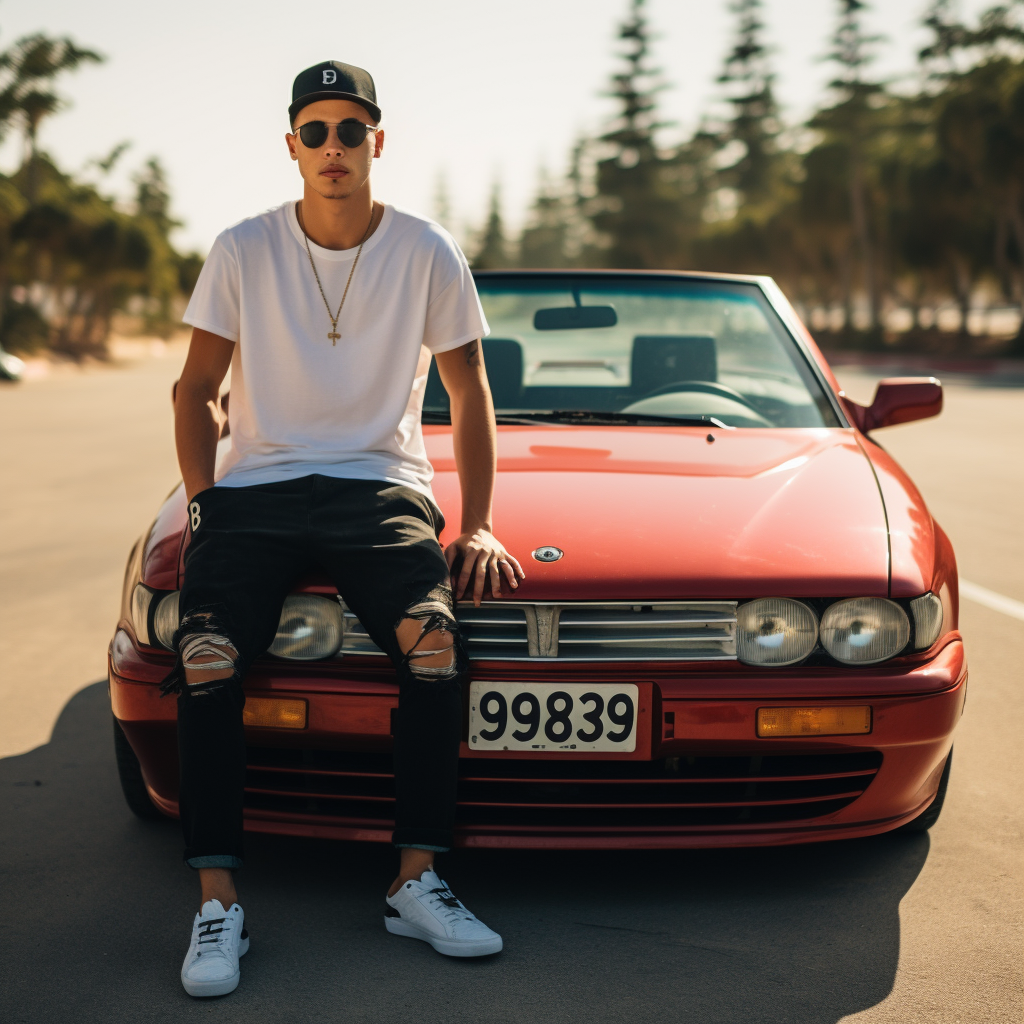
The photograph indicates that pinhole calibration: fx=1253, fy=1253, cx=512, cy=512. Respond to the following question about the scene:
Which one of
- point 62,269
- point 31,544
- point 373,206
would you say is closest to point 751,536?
point 373,206

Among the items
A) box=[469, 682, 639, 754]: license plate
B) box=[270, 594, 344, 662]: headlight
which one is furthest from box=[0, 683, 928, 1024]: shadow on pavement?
box=[270, 594, 344, 662]: headlight

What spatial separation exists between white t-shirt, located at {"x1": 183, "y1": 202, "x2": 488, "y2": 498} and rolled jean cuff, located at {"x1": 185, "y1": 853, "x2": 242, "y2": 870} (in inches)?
30.3

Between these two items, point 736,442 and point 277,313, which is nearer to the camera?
point 277,313

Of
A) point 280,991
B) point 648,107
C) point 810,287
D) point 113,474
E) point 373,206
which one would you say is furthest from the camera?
point 810,287

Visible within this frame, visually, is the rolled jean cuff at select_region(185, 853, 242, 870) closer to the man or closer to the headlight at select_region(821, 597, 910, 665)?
the man

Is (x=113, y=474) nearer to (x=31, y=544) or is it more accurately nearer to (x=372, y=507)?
(x=31, y=544)

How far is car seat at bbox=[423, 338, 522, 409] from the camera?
3.71 m

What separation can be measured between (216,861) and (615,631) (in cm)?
87

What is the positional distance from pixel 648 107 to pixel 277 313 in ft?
216

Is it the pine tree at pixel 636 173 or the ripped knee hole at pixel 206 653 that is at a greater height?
the pine tree at pixel 636 173

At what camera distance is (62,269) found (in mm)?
45031

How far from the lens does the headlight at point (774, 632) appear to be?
2.46 metres

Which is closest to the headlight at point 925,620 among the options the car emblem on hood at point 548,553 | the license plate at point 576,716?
the license plate at point 576,716

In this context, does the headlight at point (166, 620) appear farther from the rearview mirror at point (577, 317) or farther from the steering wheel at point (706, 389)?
the rearview mirror at point (577, 317)
